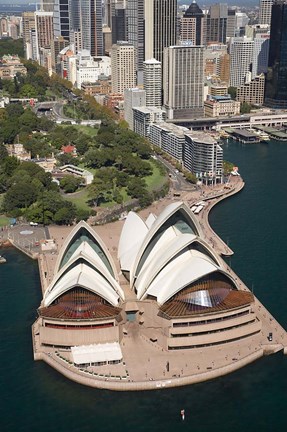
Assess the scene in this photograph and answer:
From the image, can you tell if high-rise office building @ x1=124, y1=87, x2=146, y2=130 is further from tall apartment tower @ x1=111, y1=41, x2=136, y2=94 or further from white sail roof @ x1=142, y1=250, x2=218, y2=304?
white sail roof @ x1=142, y1=250, x2=218, y2=304

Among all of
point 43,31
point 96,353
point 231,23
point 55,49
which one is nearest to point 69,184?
point 96,353

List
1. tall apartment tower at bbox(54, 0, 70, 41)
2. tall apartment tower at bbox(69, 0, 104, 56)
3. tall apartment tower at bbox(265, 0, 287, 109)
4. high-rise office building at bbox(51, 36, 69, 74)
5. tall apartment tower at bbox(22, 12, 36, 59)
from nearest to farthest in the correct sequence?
tall apartment tower at bbox(265, 0, 287, 109) → tall apartment tower at bbox(69, 0, 104, 56) → high-rise office building at bbox(51, 36, 69, 74) → tall apartment tower at bbox(54, 0, 70, 41) → tall apartment tower at bbox(22, 12, 36, 59)

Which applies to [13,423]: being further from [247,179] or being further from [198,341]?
[247,179]

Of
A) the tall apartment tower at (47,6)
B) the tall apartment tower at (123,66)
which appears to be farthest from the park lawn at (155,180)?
the tall apartment tower at (47,6)

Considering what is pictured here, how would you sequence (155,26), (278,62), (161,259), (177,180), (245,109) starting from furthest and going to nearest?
(155,26), (278,62), (245,109), (177,180), (161,259)

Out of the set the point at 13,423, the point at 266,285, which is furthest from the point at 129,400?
the point at 266,285

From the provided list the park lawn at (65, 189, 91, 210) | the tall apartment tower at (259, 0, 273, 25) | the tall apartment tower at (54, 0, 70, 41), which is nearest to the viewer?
the park lawn at (65, 189, 91, 210)

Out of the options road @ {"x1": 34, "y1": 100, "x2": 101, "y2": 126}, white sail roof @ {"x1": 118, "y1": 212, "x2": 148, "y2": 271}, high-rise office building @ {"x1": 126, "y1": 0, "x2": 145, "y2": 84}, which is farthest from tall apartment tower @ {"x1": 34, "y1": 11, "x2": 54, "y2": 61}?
white sail roof @ {"x1": 118, "y1": 212, "x2": 148, "y2": 271}

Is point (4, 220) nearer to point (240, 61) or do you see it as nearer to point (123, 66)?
point (123, 66)
